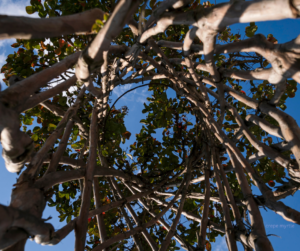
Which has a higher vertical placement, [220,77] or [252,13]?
[220,77]

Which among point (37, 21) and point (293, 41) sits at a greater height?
point (37, 21)

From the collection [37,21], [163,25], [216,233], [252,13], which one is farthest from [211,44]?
[216,233]

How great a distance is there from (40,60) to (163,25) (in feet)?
9.23

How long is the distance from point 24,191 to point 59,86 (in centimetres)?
94

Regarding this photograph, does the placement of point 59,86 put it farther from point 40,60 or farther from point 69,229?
point 40,60

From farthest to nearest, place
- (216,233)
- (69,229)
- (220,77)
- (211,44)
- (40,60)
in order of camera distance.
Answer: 1. (216,233)
2. (40,60)
3. (220,77)
4. (211,44)
5. (69,229)

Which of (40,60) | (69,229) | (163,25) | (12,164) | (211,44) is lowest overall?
(69,229)

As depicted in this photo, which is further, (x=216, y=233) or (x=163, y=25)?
(x=216, y=233)

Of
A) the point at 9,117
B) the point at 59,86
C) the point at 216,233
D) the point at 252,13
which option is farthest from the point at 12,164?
the point at 216,233

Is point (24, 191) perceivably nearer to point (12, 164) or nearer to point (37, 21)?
point (12, 164)

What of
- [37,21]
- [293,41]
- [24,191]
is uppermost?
[37,21]

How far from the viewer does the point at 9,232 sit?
4.00 ft

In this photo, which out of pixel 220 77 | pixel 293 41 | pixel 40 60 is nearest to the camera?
pixel 293 41

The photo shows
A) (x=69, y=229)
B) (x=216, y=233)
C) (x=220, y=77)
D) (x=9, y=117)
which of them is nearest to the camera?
(x=9, y=117)
